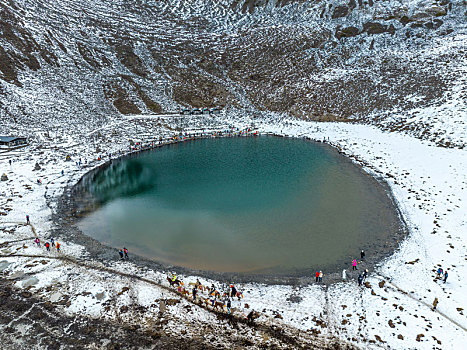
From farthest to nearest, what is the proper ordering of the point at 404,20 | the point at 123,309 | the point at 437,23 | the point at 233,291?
the point at 404,20 < the point at 437,23 < the point at 233,291 < the point at 123,309

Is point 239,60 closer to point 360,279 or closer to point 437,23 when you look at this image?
point 437,23

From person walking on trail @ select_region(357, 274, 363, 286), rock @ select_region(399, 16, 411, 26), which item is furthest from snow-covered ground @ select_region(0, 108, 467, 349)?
rock @ select_region(399, 16, 411, 26)

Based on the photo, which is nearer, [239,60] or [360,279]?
[360,279]

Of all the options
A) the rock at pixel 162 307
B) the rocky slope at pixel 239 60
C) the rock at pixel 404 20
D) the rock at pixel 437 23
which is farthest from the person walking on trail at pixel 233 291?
the rock at pixel 404 20

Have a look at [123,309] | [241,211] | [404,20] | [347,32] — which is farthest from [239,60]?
[123,309]

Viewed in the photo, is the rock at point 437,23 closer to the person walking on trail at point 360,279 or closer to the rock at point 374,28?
the rock at point 374,28

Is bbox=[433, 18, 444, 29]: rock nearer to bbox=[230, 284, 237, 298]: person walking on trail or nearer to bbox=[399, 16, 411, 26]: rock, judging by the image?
bbox=[399, 16, 411, 26]: rock

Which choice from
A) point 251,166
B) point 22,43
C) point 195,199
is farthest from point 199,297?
point 22,43
